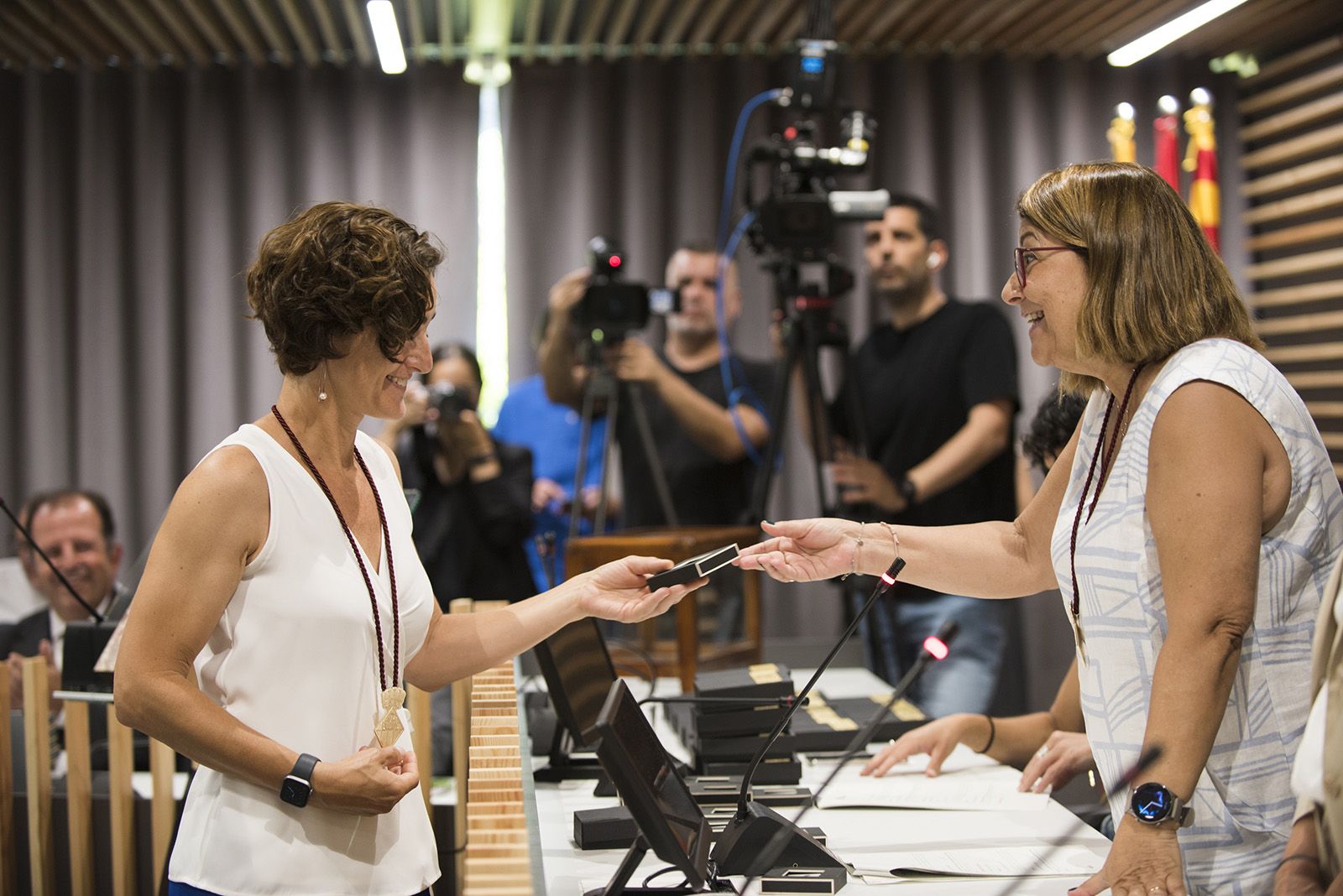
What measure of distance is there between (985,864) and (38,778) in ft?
5.50

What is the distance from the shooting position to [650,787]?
4.19 ft

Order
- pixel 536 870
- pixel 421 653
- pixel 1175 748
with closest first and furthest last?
1. pixel 536 870
2. pixel 1175 748
3. pixel 421 653

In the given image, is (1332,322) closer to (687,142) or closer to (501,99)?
(687,142)

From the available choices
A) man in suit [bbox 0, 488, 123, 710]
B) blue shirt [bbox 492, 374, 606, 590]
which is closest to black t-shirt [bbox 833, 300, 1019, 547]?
blue shirt [bbox 492, 374, 606, 590]

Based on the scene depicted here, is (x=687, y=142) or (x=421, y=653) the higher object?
(x=687, y=142)

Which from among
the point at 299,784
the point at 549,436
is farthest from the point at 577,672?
the point at 549,436

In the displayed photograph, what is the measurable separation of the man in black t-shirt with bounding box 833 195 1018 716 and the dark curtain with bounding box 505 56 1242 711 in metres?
1.17

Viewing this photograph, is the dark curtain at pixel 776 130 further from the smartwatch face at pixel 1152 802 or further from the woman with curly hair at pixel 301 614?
the smartwatch face at pixel 1152 802

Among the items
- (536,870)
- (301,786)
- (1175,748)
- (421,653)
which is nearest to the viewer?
(536,870)

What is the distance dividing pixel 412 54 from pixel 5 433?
2.25 meters

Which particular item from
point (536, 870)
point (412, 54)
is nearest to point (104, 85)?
point (412, 54)

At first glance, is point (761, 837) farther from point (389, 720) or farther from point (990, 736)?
point (990, 736)

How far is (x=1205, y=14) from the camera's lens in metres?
4.54

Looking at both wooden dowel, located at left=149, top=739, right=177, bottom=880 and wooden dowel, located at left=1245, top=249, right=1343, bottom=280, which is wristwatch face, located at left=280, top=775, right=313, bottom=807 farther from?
wooden dowel, located at left=1245, top=249, right=1343, bottom=280
